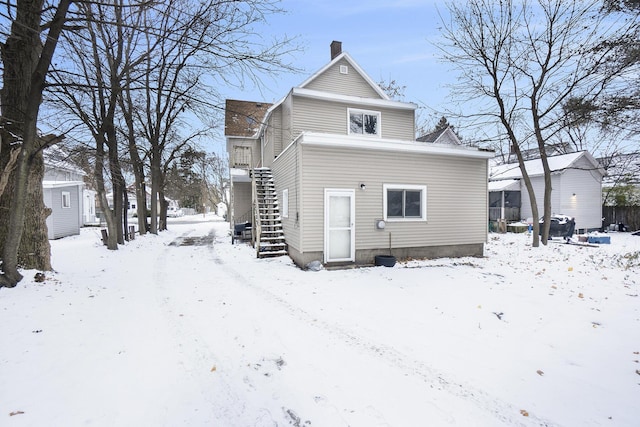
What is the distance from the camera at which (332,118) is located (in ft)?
39.9

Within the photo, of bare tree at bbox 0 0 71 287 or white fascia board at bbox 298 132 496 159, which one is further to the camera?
white fascia board at bbox 298 132 496 159

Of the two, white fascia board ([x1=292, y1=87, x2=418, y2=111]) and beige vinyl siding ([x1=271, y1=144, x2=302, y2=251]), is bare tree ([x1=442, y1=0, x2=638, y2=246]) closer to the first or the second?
white fascia board ([x1=292, y1=87, x2=418, y2=111])

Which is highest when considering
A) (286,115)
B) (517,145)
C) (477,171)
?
(286,115)

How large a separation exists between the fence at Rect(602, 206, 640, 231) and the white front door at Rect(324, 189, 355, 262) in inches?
841

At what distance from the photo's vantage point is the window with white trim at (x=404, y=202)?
9117mm

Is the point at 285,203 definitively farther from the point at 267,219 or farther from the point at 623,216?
the point at 623,216

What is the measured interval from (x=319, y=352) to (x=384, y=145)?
6.54 meters

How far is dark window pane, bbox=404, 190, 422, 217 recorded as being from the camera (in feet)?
30.8

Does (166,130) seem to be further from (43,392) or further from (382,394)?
(382,394)

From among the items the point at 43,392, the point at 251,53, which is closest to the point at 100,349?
the point at 43,392

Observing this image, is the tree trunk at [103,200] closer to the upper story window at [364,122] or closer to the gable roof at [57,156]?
the gable roof at [57,156]

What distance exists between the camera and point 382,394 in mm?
2838

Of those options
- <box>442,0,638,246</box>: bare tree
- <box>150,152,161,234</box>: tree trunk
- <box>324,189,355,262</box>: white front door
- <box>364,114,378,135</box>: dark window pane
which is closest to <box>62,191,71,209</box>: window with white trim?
<box>150,152,161,234</box>: tree trunk

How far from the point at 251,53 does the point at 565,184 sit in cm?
2073
